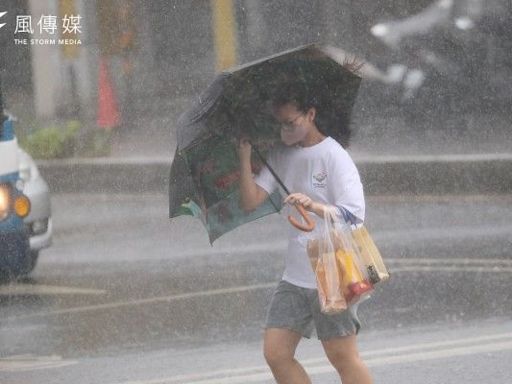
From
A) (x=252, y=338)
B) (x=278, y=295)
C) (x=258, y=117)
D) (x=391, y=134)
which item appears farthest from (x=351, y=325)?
(x=391, y=134)

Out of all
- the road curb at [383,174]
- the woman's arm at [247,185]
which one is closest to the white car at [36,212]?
the road curb at [383,174]

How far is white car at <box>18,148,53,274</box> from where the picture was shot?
9914 mm

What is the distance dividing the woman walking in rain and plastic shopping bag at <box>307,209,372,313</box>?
4.9 inches

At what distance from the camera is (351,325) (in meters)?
5.36

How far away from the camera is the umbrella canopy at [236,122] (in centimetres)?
523

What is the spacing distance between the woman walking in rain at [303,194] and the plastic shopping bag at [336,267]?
124 mm

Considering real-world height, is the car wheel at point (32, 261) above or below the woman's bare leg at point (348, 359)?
below

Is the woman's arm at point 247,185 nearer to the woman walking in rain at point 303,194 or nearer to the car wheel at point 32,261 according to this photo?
the woman walking in rain at point 303,194

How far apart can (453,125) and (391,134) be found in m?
0.67

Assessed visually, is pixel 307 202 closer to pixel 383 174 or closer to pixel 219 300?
pixel 219 300

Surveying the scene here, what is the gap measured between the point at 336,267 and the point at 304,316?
0.35 metres

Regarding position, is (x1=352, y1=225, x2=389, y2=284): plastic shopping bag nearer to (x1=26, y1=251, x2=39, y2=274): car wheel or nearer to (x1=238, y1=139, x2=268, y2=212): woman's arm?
(x1=238, y1=139, x2=268, y2=212): woman's arm

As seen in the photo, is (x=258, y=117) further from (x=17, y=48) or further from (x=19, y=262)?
(x=17, y=48)

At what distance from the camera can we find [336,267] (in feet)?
16.8
